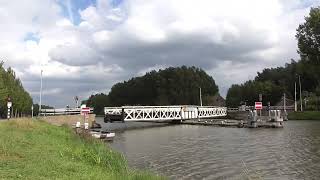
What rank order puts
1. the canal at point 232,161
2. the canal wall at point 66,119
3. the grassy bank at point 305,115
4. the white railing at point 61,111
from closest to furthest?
1. the canal at point 232,161
2. the canal wall at point 66,119
3. the white railing at point 61,111
4. the grassy bank at point 305,115

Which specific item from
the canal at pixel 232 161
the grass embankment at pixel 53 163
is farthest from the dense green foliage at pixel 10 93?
the grass embankment at pixel 53 163

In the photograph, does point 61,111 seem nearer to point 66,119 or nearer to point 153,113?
point 66,119

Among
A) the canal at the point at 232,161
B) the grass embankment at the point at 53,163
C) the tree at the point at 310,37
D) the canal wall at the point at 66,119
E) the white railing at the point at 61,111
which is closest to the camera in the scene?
the grass embankment at the point at 53,163

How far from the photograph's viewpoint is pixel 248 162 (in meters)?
40.3

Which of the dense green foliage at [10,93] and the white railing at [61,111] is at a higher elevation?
the dense green foliage at [10,93]

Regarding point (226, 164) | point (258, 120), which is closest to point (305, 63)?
point (258, 120)

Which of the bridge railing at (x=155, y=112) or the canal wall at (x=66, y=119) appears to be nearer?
the canal wall at (x=66, y=119)

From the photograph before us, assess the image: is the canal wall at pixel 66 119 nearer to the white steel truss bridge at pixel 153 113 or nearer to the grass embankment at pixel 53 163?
the white steel truss bridge at pixel 153 113

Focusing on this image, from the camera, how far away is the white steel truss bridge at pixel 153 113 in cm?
11681

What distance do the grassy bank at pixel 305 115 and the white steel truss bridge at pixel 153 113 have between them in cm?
2429

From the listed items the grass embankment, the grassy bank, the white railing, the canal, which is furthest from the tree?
the grass embankment

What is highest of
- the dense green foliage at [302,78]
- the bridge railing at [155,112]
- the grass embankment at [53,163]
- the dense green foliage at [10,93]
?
the dense green foliage at [302,78]

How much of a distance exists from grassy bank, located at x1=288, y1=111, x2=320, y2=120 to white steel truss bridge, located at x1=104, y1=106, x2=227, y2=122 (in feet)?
79.7

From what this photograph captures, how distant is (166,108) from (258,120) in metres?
32.2
